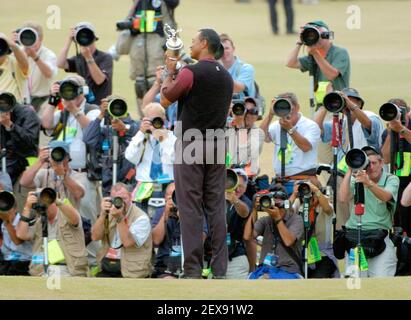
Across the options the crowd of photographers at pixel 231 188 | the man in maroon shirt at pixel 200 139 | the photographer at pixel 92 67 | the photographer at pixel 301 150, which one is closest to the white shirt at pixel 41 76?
the photographer at pixel 92 67

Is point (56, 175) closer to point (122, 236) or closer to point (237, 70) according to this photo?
point (122, 236)

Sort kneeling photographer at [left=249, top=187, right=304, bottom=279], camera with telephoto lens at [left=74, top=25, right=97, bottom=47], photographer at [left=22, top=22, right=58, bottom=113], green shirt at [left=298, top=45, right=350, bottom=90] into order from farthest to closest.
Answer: photographer at [left=22, top=22, right=58, bottom=113] → camera with telephoto lens at [left=74, top=25, right=97, bottom=47] → green shirt at [left=298, top=45, right=350, bottom=90] → kneeling photographer at [left=249, top=187, right=304, bottom=279]

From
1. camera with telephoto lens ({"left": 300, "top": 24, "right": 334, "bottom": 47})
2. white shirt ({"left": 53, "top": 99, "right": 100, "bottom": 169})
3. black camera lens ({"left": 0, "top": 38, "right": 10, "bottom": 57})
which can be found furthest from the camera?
black camera lens ({"left": 0, "top": 38, "right": 10, "bottom": 57})

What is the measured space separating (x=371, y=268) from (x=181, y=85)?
9.33 feet

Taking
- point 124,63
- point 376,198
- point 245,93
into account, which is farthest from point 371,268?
point 124,63

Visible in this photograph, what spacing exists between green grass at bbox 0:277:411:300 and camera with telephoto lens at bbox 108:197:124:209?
1.43 metres

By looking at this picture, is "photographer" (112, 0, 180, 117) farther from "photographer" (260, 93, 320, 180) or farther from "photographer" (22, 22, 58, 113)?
"photographer" (260, 93, 320, 180)

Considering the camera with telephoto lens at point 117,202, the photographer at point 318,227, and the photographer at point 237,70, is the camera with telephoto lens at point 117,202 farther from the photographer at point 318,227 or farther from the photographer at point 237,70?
the photographer at point 237,70

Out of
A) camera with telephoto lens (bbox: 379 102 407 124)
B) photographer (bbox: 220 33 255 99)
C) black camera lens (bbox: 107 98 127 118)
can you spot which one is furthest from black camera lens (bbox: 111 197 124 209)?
photographer (bbox: 220 33 255 99)

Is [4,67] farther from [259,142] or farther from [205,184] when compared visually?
[205,184]

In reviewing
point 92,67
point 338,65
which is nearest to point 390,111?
point 338,65

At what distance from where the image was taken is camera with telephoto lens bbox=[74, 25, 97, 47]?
49.4ft

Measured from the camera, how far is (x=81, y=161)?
562 inches
